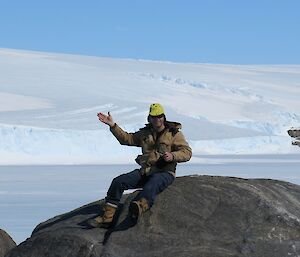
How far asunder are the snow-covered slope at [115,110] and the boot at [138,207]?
34914mm

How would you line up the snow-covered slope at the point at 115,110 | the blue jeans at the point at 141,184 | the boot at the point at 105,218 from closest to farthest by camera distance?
1. the blue jeans at the point at 141,184
2. the boot at the point at 105,218
3. the snow-covered slope at the point at 115,110

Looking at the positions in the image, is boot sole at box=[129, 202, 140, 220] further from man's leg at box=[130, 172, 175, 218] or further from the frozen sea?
the frozen sea

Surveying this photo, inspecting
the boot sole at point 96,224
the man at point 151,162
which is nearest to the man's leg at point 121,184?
the man at point 151,162

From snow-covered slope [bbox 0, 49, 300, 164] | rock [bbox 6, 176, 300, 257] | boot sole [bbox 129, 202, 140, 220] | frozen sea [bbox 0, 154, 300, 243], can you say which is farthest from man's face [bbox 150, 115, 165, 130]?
snow-covered slope [bbox 0, 49, 300, 164]

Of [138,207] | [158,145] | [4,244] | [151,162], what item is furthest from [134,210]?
[4,244]

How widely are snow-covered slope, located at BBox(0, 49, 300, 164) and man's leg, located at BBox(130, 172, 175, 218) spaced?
1371 inches

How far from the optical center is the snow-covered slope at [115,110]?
4416 cm

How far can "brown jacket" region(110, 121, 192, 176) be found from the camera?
24.3 ft

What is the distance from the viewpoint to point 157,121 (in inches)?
290

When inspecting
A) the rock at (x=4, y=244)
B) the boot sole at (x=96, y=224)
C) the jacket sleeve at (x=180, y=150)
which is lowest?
the rock at (x=4, y=244)

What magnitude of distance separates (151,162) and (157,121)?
38cm

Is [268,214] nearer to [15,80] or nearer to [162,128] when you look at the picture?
[162,128]

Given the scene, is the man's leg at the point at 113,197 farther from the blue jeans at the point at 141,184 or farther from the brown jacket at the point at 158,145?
the brown jacket at the point at 158,145

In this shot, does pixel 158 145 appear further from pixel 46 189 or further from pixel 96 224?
pixel 46 189
